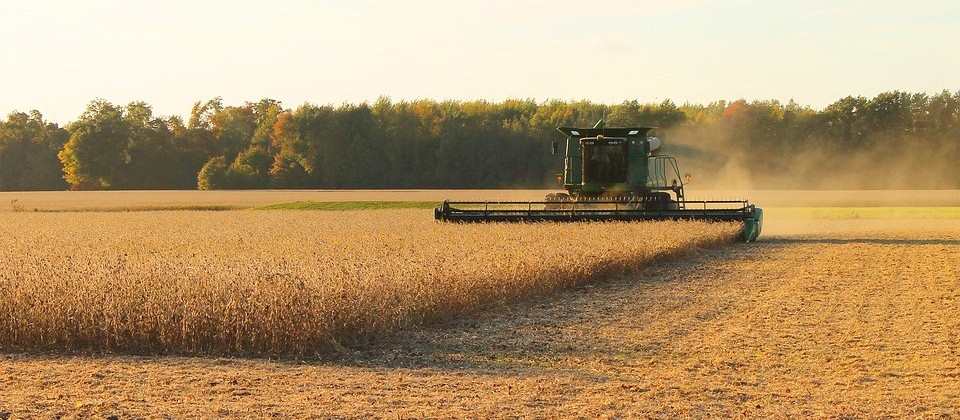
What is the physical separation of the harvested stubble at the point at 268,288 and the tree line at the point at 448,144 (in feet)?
119

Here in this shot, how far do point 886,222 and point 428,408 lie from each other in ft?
98.3

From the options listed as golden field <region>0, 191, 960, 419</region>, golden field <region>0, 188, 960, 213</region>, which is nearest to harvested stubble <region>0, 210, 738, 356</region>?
golden field <region>0, 191, 960, 419</region>

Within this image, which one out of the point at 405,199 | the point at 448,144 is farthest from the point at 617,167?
the point at 448,144

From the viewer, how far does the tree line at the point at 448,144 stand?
64.4 m

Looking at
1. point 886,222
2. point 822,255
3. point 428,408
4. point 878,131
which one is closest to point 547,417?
point 428,408

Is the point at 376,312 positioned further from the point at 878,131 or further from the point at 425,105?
the point at 425,105

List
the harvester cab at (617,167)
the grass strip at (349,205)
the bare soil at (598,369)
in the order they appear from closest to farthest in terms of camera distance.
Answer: the bare soil at (598,369) < the harvester cab at (617,167) < the grass strip at (349,205)

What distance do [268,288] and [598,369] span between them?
3.09 m

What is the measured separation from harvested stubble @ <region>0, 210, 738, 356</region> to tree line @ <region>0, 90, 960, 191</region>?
3617 cm

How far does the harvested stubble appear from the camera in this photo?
397 inches

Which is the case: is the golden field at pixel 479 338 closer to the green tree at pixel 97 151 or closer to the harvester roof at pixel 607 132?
the harvester roof at pixel 607 132

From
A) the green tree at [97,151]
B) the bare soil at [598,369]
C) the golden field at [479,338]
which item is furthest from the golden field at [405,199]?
the bare soil at [598,369]

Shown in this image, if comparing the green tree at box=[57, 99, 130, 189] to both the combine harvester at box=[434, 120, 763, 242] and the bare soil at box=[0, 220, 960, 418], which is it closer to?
the combine harvester at box=[434, 120, 763, 242]

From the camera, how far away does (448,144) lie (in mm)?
73312
